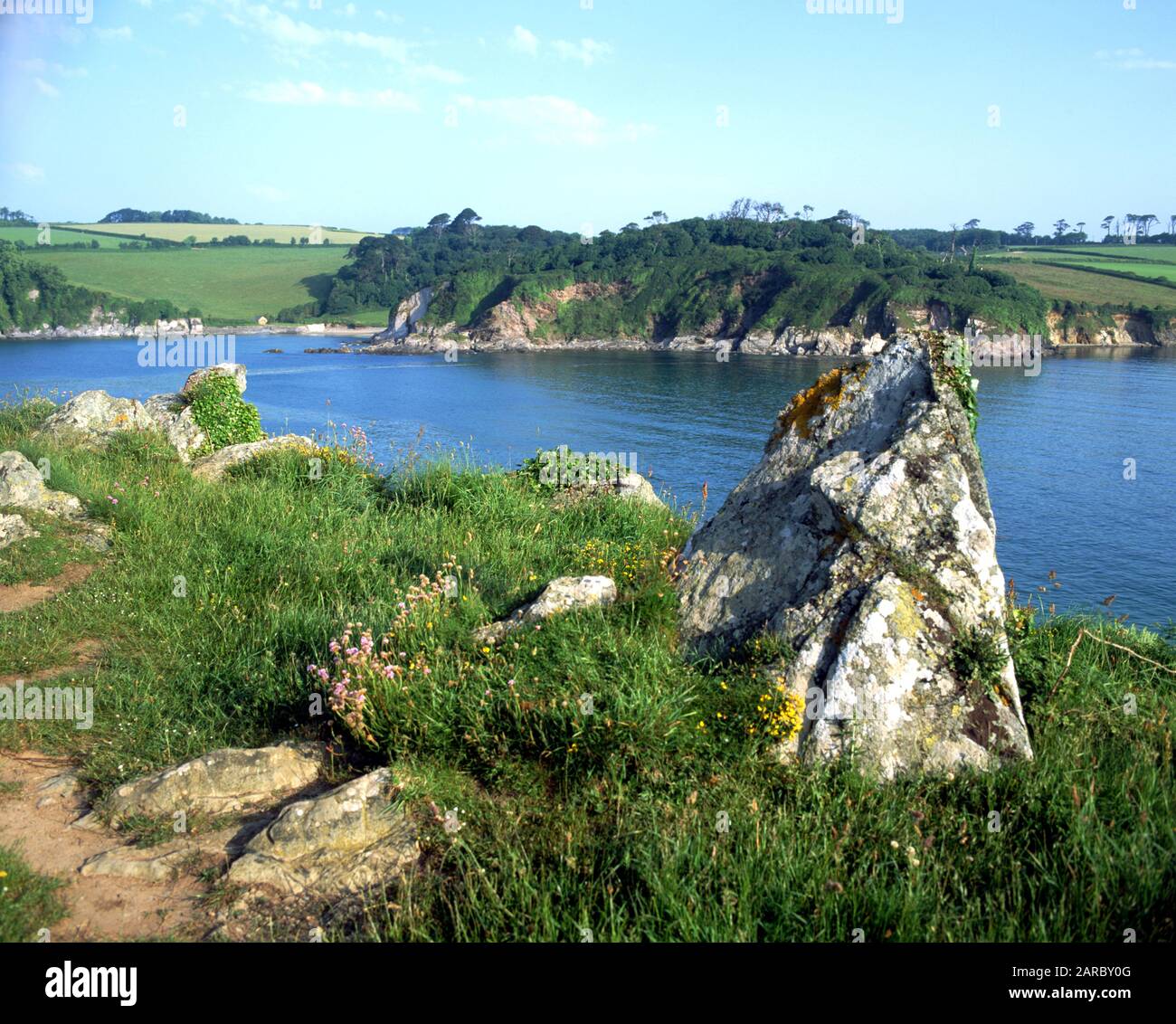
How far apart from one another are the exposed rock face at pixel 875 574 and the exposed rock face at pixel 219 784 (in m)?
2.86

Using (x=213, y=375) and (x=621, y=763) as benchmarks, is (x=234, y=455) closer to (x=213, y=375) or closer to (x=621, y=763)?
(x=213, y=375)

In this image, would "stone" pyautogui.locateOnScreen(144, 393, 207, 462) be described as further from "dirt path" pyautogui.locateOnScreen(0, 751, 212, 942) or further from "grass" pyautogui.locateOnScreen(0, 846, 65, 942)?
"grass" pyautogui.locateOnScreen(0, 846, 65, 942)

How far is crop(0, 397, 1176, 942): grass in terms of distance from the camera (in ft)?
12.1

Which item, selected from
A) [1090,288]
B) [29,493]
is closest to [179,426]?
[29,493]

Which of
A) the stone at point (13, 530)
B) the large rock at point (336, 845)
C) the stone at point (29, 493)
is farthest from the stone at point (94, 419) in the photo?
the large rock at point (336, 845)

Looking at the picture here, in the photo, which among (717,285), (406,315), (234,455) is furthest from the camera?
(406,315)

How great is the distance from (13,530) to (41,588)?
1474 millimetres

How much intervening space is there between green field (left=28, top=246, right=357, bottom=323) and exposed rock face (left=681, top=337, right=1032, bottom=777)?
159886mm

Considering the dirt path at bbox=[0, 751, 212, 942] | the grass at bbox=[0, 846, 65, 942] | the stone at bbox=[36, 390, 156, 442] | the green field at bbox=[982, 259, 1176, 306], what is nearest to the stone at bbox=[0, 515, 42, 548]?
the stone at bbox=[36, 390, 156, 442]

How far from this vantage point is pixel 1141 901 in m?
3.55

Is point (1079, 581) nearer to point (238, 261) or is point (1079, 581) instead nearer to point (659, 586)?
point (659, 586)

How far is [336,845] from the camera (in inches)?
177

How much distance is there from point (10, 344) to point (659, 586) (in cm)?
14111

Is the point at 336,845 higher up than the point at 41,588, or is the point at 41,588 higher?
the point at 41,588
